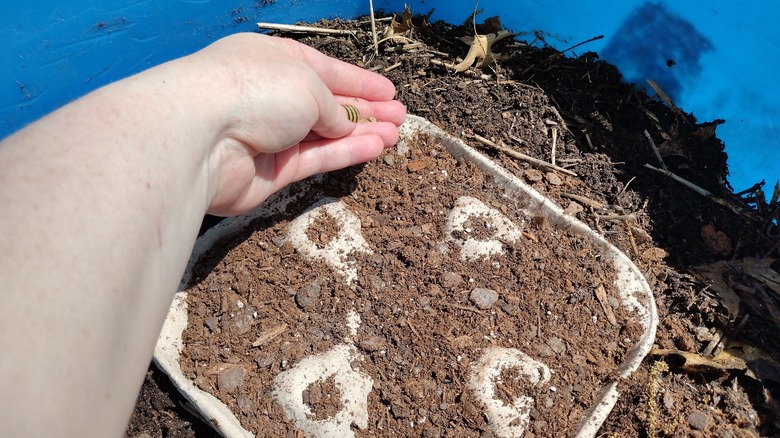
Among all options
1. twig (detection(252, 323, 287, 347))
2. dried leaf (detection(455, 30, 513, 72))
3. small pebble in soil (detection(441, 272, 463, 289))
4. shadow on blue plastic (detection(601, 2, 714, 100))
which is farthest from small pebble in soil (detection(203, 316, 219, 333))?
shadow on blue plastic (detection(601, 2, 714, 100))

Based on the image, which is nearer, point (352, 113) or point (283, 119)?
point (283, 119)

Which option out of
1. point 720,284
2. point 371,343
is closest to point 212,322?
point 371,343

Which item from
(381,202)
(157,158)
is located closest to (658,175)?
(381,202)

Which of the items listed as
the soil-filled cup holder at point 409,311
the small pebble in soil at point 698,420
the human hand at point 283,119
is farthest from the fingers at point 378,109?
the small pebble in soil at point 698,420

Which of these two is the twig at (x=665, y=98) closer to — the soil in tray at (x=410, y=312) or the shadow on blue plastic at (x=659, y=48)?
the shadow on blue plastic at (x=659, y=48)

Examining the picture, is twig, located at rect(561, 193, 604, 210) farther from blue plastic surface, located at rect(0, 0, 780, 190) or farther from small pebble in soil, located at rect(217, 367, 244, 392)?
small pebble in soil, located at rect(217, 367, 244, 392)

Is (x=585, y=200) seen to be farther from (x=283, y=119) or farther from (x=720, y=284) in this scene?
(x=283, y=119)
